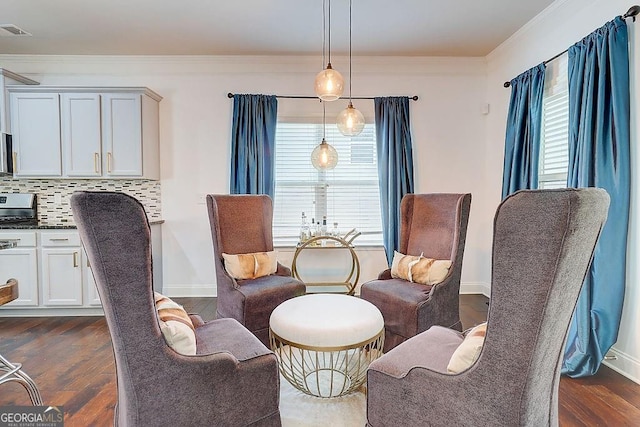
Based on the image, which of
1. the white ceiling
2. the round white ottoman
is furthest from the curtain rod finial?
the round white ottoman

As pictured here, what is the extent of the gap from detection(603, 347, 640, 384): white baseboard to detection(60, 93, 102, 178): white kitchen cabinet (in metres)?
4.62

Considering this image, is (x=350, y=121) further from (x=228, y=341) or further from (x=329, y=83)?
(x=228, y=341)

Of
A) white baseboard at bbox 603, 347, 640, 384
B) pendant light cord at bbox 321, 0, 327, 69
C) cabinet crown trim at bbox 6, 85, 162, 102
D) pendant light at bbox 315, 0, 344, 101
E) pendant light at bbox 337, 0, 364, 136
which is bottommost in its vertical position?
white baseboard at bbox 603, 347, 640, 384

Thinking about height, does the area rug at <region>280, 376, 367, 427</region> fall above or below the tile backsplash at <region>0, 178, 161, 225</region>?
below

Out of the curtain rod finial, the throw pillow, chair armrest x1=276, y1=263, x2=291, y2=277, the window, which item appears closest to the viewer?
the throw pillow

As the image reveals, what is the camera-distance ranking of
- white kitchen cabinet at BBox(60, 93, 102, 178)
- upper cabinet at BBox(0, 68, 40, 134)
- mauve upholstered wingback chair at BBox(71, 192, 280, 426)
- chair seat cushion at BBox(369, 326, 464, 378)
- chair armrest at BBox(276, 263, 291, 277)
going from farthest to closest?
white kitchen cabinet at BBox(60, 93, 102, 178), upper cabinet at BBox(0, 68, 40, 134), chair armrest at BBox(276, 263, 291, 277), chair seat cushion at BBox(369, 326, 464, 378), mauve upholstered wingback chair at BBox(71, 192, 280, 426)

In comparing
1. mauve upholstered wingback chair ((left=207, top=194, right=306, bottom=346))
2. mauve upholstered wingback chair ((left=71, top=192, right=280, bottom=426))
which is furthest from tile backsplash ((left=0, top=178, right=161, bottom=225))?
mauve upholstered wingback chair ((left=71, top=192, right=280, bottom=426))

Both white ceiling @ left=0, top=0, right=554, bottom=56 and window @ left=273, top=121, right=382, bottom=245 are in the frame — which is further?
window @ left=273, top=121, right=382, bottom=245

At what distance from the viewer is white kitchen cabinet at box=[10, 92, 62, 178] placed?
349 cm

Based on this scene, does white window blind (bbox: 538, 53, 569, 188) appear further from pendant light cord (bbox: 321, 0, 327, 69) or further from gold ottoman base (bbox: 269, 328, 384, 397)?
gold ottoman base (bbox: 269, 328, 384, 397)

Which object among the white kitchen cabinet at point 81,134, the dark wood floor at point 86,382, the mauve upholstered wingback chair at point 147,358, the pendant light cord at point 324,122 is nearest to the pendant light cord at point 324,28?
the pendant light cord at point 324,122

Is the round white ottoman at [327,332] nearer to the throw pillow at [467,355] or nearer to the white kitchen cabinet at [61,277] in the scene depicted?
the throw pillow at [467,355]

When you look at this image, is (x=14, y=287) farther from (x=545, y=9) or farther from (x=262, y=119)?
(x=545, y=9)

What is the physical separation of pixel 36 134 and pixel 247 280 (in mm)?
2716
